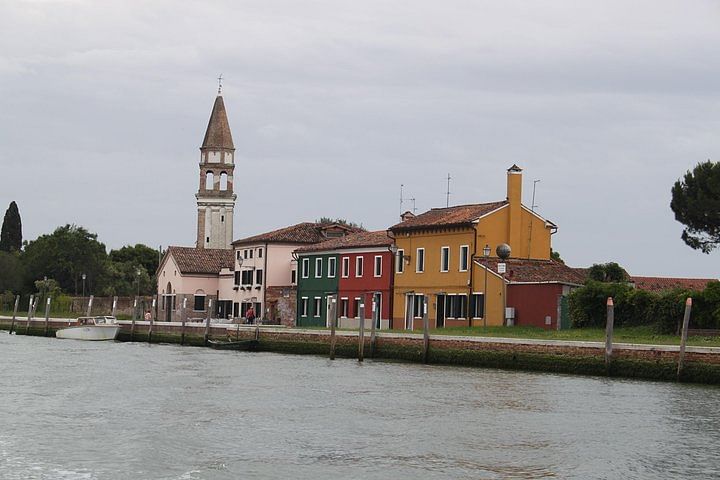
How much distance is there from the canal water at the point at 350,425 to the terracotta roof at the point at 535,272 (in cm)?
1280

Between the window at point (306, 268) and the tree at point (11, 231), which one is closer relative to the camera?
the window at point (306, 268)

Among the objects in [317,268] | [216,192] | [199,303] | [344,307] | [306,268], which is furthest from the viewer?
[216,192]

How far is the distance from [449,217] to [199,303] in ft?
98.0

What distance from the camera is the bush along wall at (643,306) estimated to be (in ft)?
135

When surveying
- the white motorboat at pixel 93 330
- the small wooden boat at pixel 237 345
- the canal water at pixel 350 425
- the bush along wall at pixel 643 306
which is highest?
the bush along wall at pixel 643 306

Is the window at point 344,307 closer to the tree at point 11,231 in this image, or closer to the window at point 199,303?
the window at point 199,303

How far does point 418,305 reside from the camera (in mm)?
61000

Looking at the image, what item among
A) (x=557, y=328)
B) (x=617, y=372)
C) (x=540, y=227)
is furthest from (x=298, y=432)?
(x=540, y=227)

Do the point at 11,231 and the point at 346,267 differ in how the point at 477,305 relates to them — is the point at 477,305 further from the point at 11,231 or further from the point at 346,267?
the point at 11,231

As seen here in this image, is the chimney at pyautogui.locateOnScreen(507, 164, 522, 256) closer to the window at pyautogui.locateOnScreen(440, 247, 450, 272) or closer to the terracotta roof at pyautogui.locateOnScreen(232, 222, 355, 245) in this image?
the window at pyautogui.locateOnScreen(440, 247, 450, 272)

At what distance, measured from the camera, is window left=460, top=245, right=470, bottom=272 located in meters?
57.5

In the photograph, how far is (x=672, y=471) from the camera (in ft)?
70.7

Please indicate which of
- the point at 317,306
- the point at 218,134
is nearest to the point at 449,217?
the point at 317,306

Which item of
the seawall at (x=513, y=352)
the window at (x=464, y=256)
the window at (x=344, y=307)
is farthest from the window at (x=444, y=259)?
the window at (x=344, y=307)
